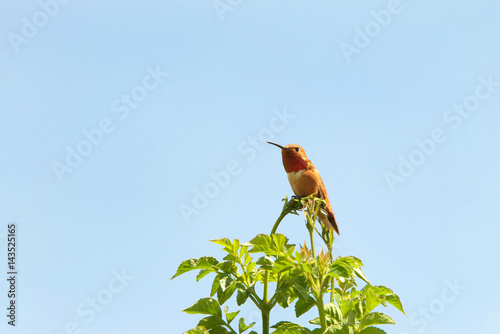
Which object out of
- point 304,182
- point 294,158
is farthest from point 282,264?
point 294,158

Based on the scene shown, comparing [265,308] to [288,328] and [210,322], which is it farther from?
[210,322]

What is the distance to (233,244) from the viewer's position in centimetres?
359

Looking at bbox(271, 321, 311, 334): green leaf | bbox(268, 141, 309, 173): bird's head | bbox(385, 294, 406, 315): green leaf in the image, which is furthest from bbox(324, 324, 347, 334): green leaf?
bbox(268, 141, 309, 173): bird's head

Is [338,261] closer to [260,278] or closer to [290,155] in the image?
[260,278]

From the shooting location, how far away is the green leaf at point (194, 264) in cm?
363

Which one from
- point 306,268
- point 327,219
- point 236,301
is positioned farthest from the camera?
point 327,219

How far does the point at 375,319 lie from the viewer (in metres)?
3.41

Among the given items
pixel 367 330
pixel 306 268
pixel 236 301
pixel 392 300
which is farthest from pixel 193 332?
Result: pixel 392 300

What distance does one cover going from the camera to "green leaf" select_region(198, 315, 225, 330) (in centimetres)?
355

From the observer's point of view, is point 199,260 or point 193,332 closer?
point 193,332

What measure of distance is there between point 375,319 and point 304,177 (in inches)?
54.2

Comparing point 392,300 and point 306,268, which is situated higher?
point 306,268

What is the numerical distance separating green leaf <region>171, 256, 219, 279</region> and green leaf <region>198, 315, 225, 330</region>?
13.9 inches

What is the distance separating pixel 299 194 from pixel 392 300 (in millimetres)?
1202
